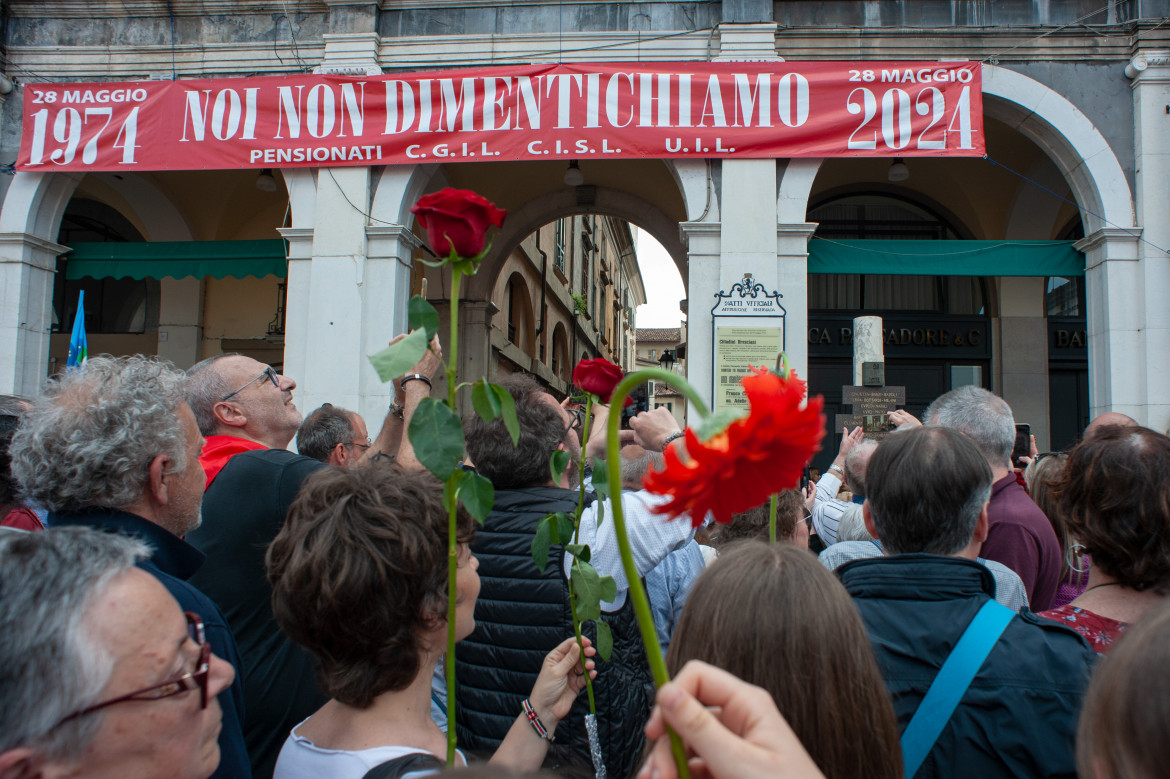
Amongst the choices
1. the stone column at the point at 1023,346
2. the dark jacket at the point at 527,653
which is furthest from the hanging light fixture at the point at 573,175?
the dark jacket at the point at 527,653

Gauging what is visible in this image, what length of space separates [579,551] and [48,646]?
0.93m

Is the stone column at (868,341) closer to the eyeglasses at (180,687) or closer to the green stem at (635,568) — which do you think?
the eyeglasses at (180,687)

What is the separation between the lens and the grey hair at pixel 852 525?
3.11 metres

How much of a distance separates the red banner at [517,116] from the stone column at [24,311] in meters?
1.08

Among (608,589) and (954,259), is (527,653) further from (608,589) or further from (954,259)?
(954,259)

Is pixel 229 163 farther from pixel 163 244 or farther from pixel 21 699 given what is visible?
pixel 21 699

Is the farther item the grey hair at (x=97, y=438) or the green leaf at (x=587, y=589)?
the grey hair at (x=97, y=438)

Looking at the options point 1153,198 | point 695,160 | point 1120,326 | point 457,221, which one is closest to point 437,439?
point 457,221

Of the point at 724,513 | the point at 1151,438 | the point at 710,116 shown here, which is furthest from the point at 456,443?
the point at 710,116

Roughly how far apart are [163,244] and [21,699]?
34.9 ft

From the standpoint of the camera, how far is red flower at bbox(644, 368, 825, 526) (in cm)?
65

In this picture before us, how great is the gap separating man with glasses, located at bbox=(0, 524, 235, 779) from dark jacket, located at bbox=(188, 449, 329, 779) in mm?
1018

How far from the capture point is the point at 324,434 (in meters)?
3.86

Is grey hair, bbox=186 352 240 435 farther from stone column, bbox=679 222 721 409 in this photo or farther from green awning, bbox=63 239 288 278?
green awning, bbox=63 239 288 278
